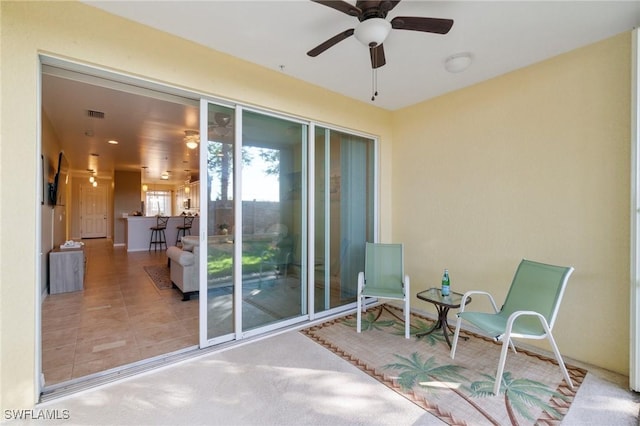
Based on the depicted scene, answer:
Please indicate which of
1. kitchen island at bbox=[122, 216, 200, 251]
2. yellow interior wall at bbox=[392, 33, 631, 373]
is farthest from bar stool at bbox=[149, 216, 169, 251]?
yellow interior wall at bbox=[392, 33, 631, 373]

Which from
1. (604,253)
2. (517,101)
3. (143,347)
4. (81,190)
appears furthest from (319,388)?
(81,190)

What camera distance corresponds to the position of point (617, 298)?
2.42 m

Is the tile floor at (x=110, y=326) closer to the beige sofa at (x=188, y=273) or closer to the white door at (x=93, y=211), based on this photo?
the beige sofa at (x=188, y=273)

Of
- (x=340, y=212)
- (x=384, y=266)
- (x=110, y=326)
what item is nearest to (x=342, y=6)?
(x=340, y=212)

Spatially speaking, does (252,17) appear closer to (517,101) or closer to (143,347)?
(517,101)

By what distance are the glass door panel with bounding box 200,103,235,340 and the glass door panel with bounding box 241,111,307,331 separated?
14 cm

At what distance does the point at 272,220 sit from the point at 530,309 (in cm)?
256

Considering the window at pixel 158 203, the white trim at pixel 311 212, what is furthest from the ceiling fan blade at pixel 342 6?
the window at pixel 158 203

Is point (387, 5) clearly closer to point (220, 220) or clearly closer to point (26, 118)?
point (220, 220)

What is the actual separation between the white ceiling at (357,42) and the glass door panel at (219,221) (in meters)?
0.40

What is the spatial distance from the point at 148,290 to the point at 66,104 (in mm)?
2903

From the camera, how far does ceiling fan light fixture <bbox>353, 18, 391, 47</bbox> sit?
1782mm

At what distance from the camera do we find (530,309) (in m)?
2.51

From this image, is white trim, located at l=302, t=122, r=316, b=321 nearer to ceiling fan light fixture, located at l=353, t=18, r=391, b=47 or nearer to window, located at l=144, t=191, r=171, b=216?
ceiling fan light fixture, located at l=353, t=18, r=391, b=47
